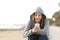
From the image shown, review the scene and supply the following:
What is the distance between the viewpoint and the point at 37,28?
340cm

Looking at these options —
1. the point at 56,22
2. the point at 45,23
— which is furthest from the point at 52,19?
the point at 45,23

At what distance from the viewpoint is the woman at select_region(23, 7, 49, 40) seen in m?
3.46

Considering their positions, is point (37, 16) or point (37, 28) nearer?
point (37, 28)

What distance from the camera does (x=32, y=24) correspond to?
141 inches

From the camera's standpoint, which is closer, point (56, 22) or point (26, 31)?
point (26, 31)

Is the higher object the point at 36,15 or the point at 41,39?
the point at 36,15

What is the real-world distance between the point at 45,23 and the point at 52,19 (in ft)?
55.6

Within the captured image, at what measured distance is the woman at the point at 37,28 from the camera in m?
3.46

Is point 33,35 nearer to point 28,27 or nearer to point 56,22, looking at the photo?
point 28,27

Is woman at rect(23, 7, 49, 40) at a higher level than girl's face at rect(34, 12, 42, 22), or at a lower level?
lower

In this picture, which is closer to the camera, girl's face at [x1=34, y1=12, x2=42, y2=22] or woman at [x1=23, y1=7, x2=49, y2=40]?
woman at [x1=23, y1=7, x2=49, y2=40]

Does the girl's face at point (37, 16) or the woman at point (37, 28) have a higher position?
the girl's face at point (37, 16)

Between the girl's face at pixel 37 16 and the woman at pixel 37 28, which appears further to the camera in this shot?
the girl's face at pixel 37 16

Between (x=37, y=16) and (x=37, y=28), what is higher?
(x=37, y=16)
